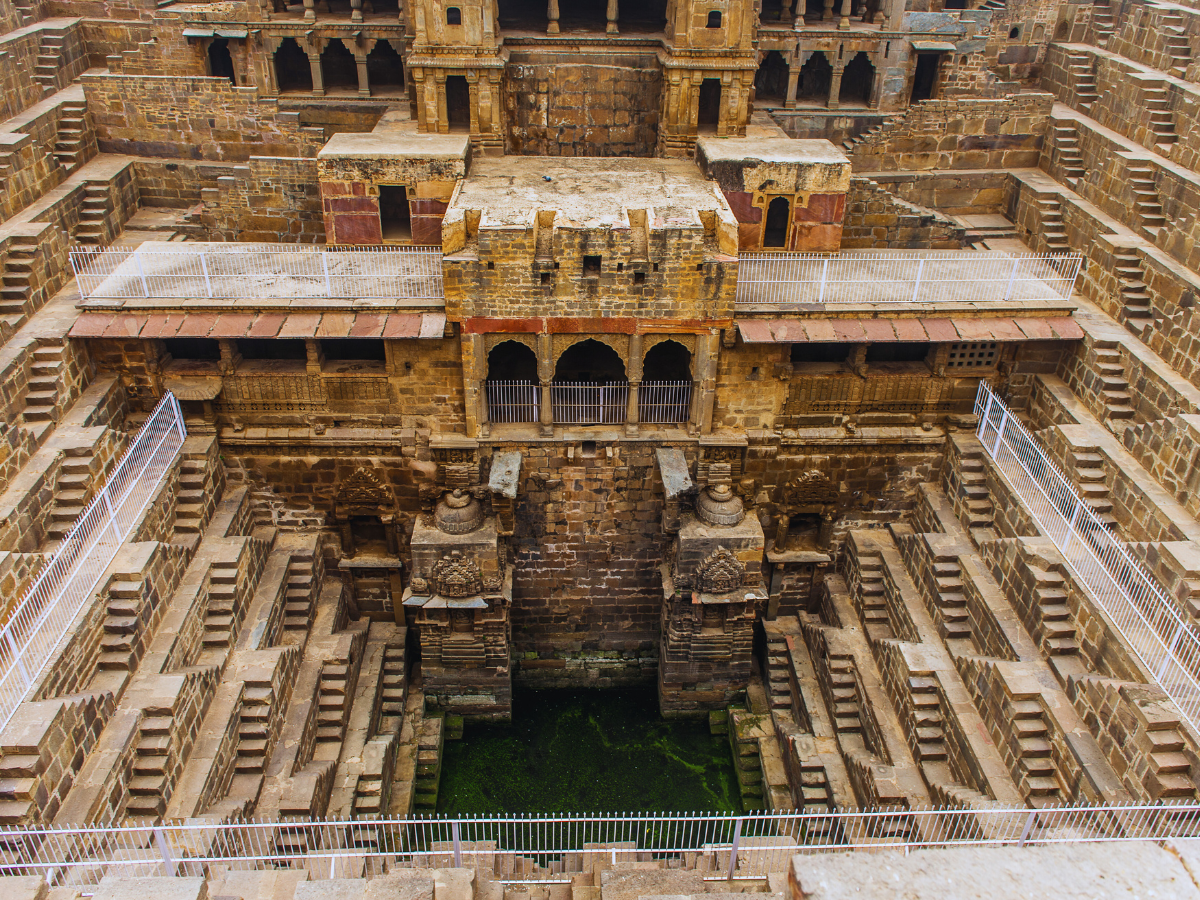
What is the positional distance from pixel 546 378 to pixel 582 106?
24.6 feet

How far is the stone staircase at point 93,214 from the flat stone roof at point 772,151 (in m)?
13.7

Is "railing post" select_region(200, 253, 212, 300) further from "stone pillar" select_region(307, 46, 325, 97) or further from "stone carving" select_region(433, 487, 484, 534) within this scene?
"stone pillar" select_region(307, 46, 325, 97)

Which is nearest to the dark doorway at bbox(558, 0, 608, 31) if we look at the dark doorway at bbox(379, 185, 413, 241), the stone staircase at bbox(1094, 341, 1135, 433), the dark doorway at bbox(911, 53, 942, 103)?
the dark doorway at bbox(379, 185, 413, 241)

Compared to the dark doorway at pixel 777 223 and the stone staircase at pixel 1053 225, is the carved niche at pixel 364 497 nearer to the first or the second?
the dark doorway at pixel 777 223

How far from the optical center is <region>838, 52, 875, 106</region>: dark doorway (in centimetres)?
2489

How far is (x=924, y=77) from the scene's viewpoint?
2494 cm

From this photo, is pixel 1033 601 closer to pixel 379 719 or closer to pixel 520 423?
pixel 520 423

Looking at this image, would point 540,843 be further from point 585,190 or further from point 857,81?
point 857,81

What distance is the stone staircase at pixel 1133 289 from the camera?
1780 centimetres

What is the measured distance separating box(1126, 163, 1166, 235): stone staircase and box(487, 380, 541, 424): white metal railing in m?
13.3

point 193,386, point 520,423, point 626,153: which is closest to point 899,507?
point 520,423

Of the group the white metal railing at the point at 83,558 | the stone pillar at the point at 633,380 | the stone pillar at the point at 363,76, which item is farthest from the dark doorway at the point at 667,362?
the stone pillar at the point at 363,76

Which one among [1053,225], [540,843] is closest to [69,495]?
[540,843]

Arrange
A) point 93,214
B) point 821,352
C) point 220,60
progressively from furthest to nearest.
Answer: point 220,60
point 93,214
point 821,352
